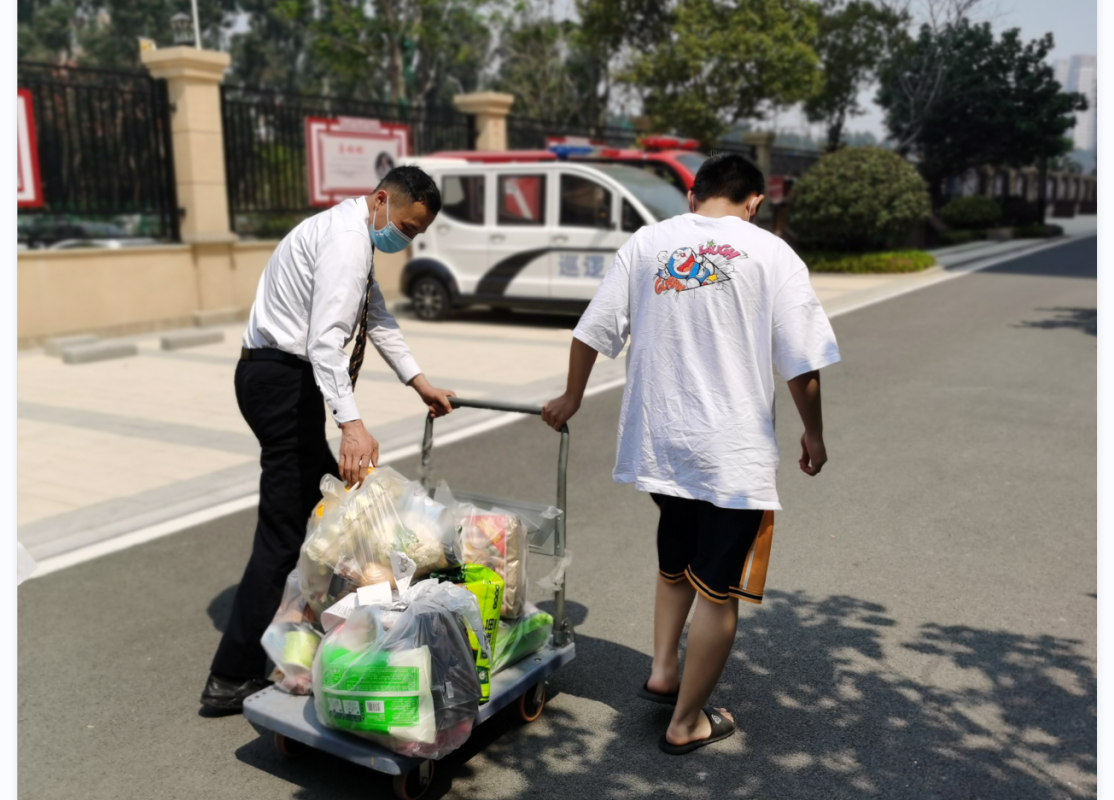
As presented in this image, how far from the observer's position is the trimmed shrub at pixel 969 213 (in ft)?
103

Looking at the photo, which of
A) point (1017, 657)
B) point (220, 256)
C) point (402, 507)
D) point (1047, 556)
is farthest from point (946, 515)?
point (220, 256)

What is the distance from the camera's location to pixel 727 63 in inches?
858

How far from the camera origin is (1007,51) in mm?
31094

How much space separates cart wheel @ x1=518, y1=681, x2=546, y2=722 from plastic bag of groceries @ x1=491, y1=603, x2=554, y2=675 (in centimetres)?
14

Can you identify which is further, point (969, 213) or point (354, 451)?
point (969, 213)

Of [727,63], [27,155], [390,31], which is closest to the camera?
[27,155]

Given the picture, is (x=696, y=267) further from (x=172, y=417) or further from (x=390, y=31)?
(x=390, y=31)

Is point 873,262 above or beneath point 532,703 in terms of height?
above

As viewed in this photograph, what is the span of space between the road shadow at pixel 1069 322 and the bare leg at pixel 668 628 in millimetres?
10219

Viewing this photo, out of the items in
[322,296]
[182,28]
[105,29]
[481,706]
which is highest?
[105,29]

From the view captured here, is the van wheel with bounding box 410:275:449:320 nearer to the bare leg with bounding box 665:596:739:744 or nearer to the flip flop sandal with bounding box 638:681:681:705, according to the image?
the flip flop sandal with bounding box 638:681:681:705

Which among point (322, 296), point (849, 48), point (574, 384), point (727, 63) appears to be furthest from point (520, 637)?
point (849, 48)

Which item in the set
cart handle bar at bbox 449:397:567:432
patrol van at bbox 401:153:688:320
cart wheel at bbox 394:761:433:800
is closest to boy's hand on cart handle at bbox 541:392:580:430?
cart handle bar at bbox 449:397:567:432

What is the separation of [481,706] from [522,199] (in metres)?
10.4
